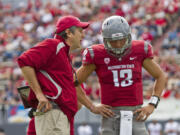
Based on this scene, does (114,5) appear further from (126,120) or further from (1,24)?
(126,120)

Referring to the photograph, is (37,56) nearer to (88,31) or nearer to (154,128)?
(154,128)

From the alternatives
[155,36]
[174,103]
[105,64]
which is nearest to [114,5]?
[155,36]

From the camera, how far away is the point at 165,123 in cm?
1309

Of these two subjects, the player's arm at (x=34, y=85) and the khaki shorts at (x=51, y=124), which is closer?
the player's arm at (x=34, y=85)

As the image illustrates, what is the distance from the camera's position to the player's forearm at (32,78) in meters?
3.98

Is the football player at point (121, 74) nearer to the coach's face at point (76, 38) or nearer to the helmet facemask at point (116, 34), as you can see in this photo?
the helmet facemask at point (116, 34)

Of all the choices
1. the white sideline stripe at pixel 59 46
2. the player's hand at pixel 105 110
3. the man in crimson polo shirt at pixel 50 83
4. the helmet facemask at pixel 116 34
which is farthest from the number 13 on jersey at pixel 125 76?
the white sideline stripe at pixel 59 46

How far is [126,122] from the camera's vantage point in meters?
4.39

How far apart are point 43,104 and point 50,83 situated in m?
0.23

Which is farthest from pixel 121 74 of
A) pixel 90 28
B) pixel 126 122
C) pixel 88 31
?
pixel 90 28

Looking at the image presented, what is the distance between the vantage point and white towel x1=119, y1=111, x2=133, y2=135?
438cm

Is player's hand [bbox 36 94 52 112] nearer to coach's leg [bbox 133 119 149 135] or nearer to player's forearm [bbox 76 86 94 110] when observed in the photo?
player's forearm [bbox 76 86 94 110]

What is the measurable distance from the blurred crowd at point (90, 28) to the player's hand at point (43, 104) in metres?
9.41

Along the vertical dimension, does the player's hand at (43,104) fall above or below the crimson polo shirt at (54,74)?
below
